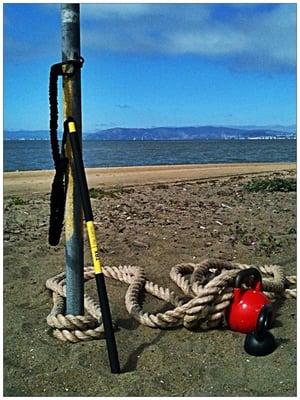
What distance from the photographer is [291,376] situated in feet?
9.63

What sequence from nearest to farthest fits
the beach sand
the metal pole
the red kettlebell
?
the beach sand → the metal pole → the red kettlebell

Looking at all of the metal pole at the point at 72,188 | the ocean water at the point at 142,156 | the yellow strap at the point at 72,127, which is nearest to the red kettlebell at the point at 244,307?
the metal pole at the point at 72,188

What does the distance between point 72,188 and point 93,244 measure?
0.47m

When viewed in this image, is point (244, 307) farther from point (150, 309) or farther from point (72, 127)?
point (72, 127)

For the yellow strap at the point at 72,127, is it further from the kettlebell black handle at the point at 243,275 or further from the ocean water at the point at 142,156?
the ocean water at the point at 142,156

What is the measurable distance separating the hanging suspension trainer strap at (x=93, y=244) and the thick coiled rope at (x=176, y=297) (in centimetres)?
30

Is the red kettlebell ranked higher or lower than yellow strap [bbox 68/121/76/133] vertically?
lower

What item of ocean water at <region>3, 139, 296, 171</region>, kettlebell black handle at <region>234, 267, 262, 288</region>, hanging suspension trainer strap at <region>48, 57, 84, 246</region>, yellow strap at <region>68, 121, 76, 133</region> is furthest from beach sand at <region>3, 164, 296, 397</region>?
ocean water at <region>3, 139, 296, 171</region>

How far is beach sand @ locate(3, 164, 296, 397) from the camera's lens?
9.50ft

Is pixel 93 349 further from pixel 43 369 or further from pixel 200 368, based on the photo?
pixel 200 368

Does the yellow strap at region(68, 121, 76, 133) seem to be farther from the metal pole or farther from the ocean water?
the ocean water

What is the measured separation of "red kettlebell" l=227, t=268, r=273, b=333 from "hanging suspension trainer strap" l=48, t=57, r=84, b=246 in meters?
1.30

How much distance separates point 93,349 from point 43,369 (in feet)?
1.12

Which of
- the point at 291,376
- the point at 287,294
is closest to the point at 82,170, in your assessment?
the point at 291,376
